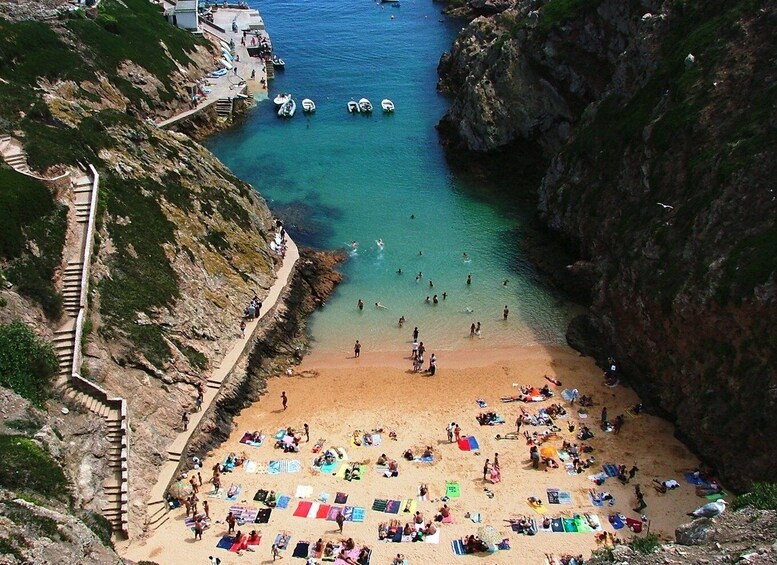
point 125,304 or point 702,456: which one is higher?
point 125,304

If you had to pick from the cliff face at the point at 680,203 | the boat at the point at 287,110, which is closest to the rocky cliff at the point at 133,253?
the boat at the point at 287,110

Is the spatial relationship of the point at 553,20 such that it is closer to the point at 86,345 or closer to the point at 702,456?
the point at 702,456

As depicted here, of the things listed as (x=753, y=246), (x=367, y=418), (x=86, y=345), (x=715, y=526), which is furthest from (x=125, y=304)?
(x=753, y=246)

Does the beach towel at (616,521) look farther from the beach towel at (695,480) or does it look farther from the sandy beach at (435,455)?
the beach towel at (695,480)

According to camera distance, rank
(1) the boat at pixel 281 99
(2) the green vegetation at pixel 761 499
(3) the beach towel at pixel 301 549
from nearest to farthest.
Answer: (2) the green vegetation at pixel 761 499 → (3) the beach towel at pixel 301 549 → (1) the boat at pixel 281 99

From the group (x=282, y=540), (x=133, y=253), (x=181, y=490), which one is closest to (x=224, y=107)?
(x=133, y=253)

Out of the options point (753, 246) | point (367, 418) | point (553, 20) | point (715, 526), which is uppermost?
point (553, 20)

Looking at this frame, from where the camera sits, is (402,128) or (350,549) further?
(402,128)

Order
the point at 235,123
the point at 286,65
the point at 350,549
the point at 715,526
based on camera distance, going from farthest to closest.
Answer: the point at 286,65
the point at 235,123
the point at 350,549
the point at 715,526
